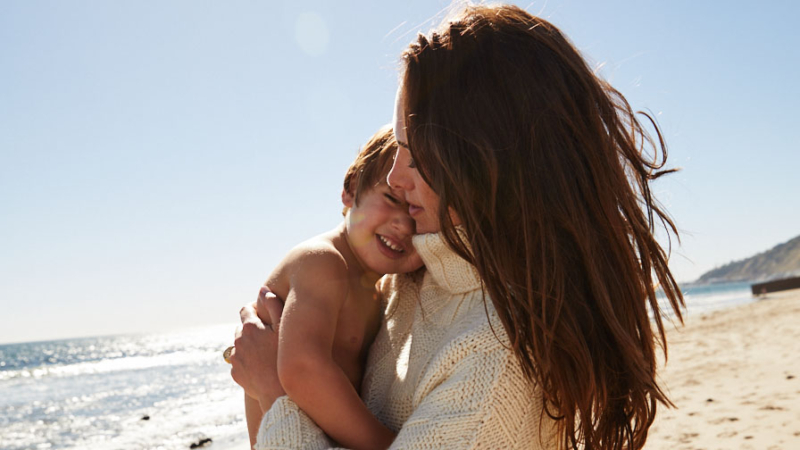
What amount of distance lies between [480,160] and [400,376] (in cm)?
69

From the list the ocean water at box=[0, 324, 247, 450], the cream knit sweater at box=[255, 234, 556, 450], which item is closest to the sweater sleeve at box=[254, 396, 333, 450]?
the cream knit sweater at box=[255, 234, 556, 450]

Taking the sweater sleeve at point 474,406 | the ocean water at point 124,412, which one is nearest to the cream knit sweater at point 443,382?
the sweater sleeve at point 474,406

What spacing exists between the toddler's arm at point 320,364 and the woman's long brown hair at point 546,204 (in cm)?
51

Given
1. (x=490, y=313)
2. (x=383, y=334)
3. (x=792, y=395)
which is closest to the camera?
(x=490, y=313)

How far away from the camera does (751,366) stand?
9.48 metres

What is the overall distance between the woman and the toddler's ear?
2.62 feet

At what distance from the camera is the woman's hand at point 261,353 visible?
180 cm

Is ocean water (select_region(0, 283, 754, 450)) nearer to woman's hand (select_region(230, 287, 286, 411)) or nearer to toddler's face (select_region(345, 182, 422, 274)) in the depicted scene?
toddler's face (select_region(345, 182, 422, 274))

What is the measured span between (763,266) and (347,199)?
4703 inches

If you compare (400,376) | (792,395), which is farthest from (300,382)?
(792,395)

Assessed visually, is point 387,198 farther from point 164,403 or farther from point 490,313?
point 164,403

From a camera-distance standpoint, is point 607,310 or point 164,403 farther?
point 164,403

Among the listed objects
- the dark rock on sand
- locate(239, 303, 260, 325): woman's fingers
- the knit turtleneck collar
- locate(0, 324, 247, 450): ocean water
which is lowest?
locate(0, 324, 247, 450): ocean water

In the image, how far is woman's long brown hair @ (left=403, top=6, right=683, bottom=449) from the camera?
4.43ft
